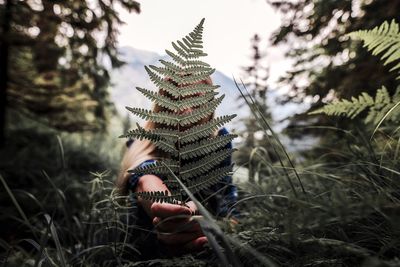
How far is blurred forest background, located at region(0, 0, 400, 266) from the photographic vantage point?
2.23 feet

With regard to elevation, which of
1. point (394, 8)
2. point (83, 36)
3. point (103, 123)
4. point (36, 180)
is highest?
point (83, 36)

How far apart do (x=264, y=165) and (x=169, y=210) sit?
3.33m

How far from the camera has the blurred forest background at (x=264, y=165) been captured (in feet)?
2.23

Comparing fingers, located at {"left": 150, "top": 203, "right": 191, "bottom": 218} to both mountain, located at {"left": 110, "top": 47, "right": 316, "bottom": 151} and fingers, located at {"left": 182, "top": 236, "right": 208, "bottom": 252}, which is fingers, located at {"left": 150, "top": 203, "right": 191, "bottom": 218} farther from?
mountain, located at {"left": 110, "top": 47, "right": 316, "bottom": 151}

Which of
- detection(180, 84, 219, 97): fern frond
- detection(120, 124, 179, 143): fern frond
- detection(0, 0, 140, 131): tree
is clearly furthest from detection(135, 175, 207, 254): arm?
detection(0, 0, 140, 131): tree

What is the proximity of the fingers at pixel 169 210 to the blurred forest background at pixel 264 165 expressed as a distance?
95 mm

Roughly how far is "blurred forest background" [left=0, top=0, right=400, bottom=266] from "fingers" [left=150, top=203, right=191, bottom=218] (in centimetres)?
10

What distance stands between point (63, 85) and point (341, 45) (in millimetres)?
5087

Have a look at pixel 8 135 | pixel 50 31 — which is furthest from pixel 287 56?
pixel 8 135

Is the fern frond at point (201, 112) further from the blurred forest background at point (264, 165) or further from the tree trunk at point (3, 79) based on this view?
the tree trunk at point (3, 79)

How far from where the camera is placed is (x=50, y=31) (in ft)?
18.2

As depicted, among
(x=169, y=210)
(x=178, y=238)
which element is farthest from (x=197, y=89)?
(x=178, y=238)

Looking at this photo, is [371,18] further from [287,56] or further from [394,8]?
[287,56]

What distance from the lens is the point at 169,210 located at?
730 millimetres
